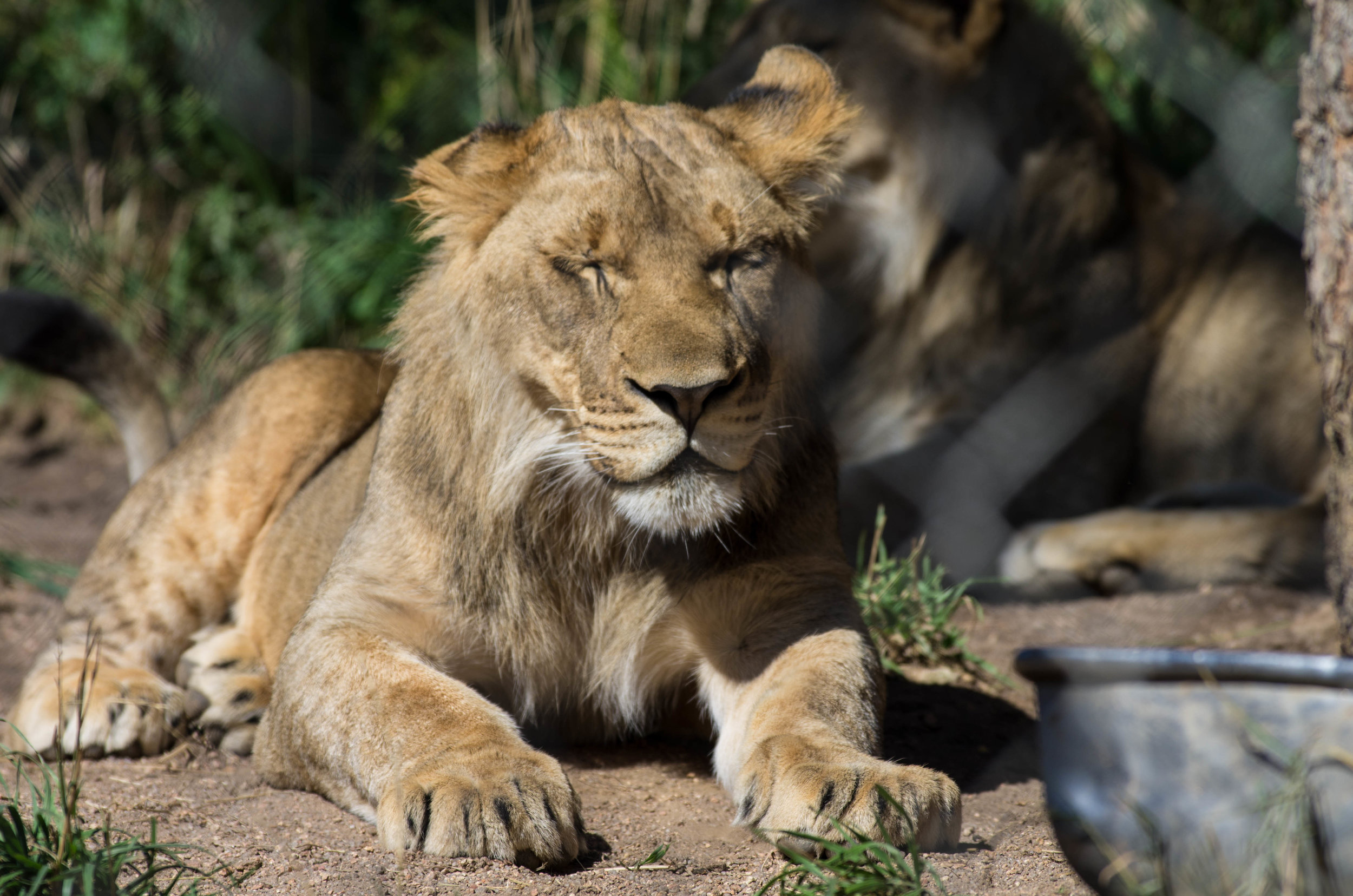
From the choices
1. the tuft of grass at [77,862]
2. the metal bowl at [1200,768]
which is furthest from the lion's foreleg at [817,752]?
the tuft of grass at [77,862]

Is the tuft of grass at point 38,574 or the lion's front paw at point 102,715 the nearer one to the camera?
the lion's front paw at point 102,715

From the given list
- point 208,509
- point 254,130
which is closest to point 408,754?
point 208,509

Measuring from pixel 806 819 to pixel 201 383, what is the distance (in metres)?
4.24

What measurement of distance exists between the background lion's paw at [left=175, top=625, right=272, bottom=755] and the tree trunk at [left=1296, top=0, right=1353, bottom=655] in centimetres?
203

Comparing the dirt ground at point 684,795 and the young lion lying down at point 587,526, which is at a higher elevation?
the young lion lying down at point 587,526

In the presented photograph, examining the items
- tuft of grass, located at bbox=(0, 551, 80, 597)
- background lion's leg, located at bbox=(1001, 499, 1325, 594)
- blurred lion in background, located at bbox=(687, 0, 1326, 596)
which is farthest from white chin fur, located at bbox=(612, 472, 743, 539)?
tuft of grass, located at bbox=(0, 551, 80, 597)

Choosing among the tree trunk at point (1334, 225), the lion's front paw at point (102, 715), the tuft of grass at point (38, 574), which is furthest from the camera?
the tuft of grass at point (38, 574)

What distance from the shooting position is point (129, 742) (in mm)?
2693

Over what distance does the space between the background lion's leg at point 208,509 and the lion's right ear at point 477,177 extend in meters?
0.73

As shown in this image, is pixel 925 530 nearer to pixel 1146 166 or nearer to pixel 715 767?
pixel 1146 166

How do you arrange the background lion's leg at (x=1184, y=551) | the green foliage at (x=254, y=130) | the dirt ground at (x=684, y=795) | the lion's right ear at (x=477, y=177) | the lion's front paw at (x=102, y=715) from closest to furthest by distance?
the dirt ground at (x=684, y=795)
the lion's right ear at (x=477, y=177)
the lion's front paw at (x=102, y=715)
the background lion's leg at (x=1184, y=551)
the green foliage at (x=254, y=130)

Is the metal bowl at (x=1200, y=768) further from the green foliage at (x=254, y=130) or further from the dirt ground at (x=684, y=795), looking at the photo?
the green foliage at (x=254, y=130)

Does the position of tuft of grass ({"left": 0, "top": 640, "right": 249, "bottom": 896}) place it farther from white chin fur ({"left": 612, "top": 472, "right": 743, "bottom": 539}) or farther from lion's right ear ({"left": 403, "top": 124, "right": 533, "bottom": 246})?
lion's right ear ({"left": 403, "top": 124, "right": 533, "bottom": 246})

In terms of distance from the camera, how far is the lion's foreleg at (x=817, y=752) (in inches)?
70.1
